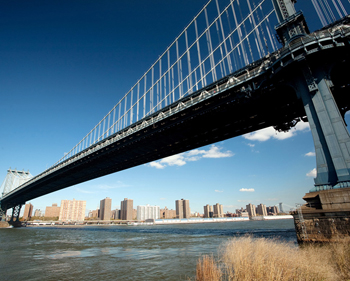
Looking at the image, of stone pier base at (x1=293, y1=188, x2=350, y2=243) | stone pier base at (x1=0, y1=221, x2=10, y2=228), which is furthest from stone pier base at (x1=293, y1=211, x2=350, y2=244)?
stone pier base at (x1=0, y1=221, x2=10, y2=228)

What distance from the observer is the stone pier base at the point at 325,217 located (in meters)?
10.8

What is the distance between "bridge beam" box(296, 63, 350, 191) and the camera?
42.2 feet

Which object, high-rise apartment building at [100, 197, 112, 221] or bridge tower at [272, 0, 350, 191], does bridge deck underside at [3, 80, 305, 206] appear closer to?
bridge tower at [272, 0, 350, 191]

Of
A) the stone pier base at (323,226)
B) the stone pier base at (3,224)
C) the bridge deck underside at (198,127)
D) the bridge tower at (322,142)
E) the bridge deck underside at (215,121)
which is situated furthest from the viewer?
the stone pier base at (3,224)

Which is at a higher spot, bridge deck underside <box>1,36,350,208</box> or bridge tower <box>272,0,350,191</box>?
bridge deck underside <box>1,36,350,208</box>

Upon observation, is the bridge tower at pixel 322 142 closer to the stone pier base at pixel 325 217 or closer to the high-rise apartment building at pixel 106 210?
the stone pier base at pixel 325 217

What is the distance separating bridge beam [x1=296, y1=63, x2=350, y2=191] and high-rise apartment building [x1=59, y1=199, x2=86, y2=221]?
196 metres

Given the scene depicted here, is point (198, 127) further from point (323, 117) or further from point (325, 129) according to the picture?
point (325, 129)

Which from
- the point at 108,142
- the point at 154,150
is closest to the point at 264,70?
the point at 154,150

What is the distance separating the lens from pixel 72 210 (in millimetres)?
173125

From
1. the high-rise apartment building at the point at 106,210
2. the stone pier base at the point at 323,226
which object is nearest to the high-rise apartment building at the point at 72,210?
the high-rise apartment building at the point at 106,210

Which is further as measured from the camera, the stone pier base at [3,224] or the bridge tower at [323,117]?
the stone pier base at [3,224]

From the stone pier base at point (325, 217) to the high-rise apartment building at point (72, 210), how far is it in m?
195

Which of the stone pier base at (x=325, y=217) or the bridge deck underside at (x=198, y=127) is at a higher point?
the bridge deck underside at (x=198, y=127)
